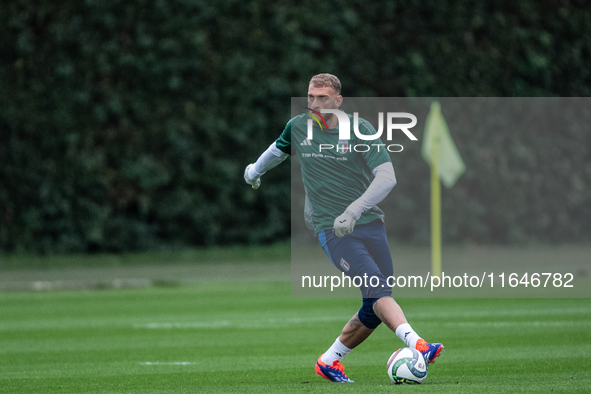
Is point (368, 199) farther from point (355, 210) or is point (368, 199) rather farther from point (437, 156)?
point (437, 156)

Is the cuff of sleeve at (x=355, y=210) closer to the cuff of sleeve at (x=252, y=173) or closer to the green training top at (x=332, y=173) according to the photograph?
the green training top at (x=332, y=173)

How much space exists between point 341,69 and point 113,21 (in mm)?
4906

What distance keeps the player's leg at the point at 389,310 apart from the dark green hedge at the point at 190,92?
43.7ft

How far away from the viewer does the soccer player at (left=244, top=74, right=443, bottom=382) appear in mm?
6672

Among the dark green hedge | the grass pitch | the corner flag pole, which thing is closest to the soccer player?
the grass pitch

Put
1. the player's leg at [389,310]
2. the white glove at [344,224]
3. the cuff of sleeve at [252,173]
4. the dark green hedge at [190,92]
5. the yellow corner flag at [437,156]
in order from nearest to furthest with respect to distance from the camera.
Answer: the player's leg at [389,310]
the white glove at [344,224]
the cuff of sleeve at [252,173]
the yellow corner flag at [437,156]
the dark green hedge at [190,92]

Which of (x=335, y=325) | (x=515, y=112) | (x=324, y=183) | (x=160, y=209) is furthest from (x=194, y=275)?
(x=324, y=183)

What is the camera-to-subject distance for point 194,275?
1838 cm

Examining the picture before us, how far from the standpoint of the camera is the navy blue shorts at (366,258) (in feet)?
Result: 21.9

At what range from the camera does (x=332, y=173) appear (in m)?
6.96

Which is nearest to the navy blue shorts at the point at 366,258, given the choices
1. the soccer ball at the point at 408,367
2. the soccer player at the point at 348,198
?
the soccer player at the point at 348,198

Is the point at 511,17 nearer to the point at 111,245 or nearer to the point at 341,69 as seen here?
the point at 341,69

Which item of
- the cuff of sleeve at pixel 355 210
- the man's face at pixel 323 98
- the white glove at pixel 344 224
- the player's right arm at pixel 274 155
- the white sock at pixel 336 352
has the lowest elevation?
the white sock at pixel 336 352

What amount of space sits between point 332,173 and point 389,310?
1062 mm
